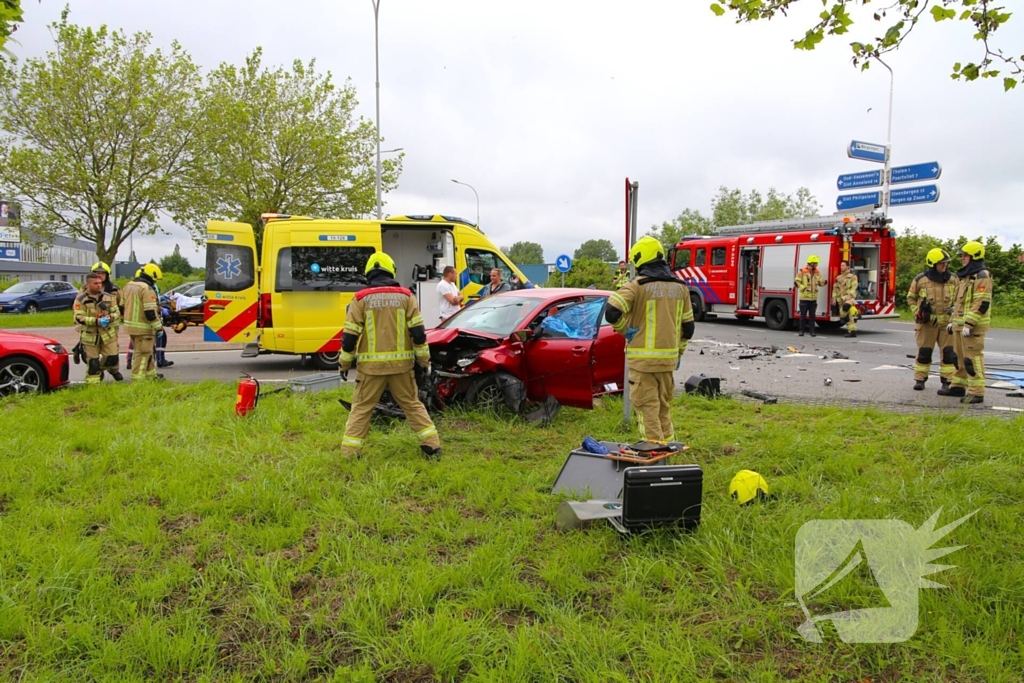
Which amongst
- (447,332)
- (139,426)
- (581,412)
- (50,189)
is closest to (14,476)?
(139,426)

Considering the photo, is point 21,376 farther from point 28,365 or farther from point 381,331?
point 381,331

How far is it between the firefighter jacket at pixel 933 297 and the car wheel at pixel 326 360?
8213 mm

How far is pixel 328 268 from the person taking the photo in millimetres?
10203

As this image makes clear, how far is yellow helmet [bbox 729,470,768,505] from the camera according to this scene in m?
4.06

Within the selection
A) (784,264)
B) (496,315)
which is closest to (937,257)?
(496,315)

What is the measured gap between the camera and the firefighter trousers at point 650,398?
5129 mm

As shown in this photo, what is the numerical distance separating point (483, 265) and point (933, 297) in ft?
22.1

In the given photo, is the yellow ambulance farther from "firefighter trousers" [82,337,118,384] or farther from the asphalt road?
"firefighter trousers" [82,337,118,384]

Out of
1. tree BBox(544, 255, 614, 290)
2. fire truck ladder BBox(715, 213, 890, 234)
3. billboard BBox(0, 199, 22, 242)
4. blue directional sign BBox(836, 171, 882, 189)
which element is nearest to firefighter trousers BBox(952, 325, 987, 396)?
fire truck ladder BBox(715, 213, 890, 234)

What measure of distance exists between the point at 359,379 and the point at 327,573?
211 cm

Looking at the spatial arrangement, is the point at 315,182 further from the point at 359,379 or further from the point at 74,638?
the point at 74,638

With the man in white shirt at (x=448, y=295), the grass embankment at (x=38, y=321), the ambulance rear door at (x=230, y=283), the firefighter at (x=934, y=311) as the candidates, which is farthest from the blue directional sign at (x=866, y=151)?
the grass embankment at (x=38, y=321)

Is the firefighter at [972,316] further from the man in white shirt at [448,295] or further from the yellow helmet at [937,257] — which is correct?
the man in white shirt at [448,295]

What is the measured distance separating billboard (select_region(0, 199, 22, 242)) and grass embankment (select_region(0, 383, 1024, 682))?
18.3m
